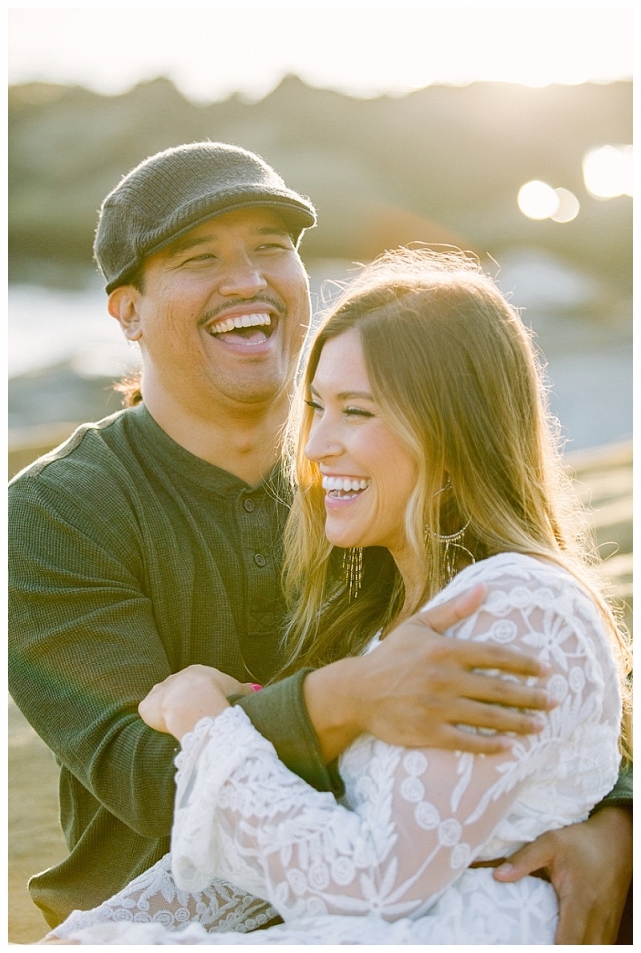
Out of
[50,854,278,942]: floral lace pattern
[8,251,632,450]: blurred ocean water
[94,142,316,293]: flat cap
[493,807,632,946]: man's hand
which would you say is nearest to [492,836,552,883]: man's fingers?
[493,807,632,946]: man's hand

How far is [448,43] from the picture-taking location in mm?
3098

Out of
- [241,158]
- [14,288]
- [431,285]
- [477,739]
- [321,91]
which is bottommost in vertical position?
[477,739]

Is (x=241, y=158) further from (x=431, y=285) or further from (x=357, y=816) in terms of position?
(x=357, y=816)

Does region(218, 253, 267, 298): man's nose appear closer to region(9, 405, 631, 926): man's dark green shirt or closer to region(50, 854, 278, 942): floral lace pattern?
region(9, 405, 631, 926): man's dark green shirt

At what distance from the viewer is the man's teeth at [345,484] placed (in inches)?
84.3

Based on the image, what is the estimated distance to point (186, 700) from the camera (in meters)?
Result: 1.92

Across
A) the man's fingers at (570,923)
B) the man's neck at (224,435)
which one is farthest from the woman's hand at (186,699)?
the man's neck at (224,435)

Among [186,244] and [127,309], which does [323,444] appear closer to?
[186,244]

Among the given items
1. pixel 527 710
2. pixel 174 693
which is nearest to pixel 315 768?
pixel 174 693

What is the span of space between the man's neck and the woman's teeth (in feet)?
2.02

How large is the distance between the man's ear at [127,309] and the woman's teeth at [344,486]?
2.96 feet

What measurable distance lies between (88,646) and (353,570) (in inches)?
24.5

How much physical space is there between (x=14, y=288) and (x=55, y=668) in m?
16.9

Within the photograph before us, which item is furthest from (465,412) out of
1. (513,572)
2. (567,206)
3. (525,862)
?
(567,206)
